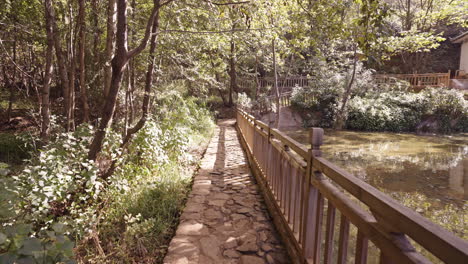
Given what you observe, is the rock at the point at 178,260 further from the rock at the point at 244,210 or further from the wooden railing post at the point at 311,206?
the rock at the point at 244,210

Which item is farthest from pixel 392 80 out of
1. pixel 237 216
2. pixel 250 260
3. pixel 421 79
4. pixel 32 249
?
pixel 32 249

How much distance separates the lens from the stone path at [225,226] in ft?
8.85

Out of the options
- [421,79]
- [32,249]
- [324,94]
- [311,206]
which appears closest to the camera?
[32,249]

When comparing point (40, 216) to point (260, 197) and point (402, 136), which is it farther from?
point (402, 136)

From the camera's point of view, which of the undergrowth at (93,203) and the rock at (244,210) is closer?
the undergrowth at (93,203)

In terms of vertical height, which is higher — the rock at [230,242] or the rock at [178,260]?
the rock at [178,260]

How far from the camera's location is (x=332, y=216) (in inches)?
73.9

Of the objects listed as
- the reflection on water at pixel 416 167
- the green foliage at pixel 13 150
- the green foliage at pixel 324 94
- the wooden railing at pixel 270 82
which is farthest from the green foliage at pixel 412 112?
the green foliage at pixel 13 150

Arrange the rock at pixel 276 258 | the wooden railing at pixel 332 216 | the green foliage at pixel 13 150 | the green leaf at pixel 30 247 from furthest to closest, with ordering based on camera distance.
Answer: the green foliage at pixel 13 150 → the rock at pixel 276 258 → the green leaf at pixel 30 247 → the wooden railing at pixel 332 216

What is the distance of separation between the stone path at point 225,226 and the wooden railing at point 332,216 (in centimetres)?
20

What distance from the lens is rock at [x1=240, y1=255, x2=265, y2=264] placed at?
261 cm

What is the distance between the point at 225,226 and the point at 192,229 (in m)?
0.42

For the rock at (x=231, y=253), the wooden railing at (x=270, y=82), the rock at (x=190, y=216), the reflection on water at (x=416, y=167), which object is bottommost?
the reflection on water at (x=416, y=167)

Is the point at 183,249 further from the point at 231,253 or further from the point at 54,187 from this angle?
the point at 54,187
